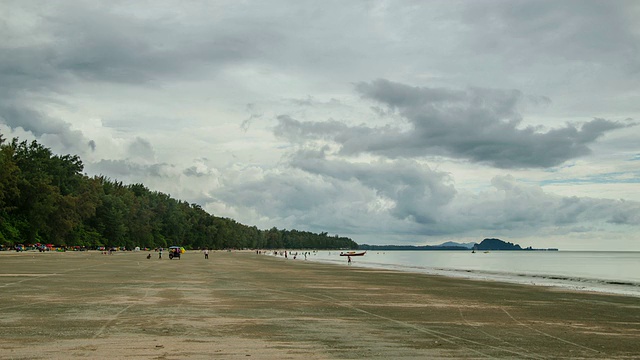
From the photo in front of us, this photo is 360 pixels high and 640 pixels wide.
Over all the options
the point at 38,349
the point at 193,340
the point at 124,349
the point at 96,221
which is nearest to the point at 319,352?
the point at 193,340

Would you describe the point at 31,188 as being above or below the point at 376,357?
above

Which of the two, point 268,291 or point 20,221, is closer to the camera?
point 268,291

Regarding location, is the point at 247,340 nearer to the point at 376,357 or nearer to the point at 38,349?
the point at 376,357

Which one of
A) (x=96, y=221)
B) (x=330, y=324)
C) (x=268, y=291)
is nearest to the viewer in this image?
(x=330, y=324)

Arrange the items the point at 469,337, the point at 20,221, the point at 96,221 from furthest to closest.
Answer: the point at 96,221
the point at 20,221
the point at 469,337

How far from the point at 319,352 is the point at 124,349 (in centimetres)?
454

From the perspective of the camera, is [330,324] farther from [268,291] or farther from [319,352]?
[268,291]

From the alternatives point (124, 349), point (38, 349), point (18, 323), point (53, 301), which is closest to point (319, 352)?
point (124, 349)

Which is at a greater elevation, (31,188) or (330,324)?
(31,188)

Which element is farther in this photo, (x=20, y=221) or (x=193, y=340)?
(x=20, y=221)

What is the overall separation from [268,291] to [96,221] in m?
175

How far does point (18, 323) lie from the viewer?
17.5 metres

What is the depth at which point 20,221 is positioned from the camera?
142 metres

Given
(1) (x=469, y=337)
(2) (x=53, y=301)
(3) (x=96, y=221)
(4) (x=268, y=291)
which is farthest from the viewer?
(3) (x=96, y=221)
